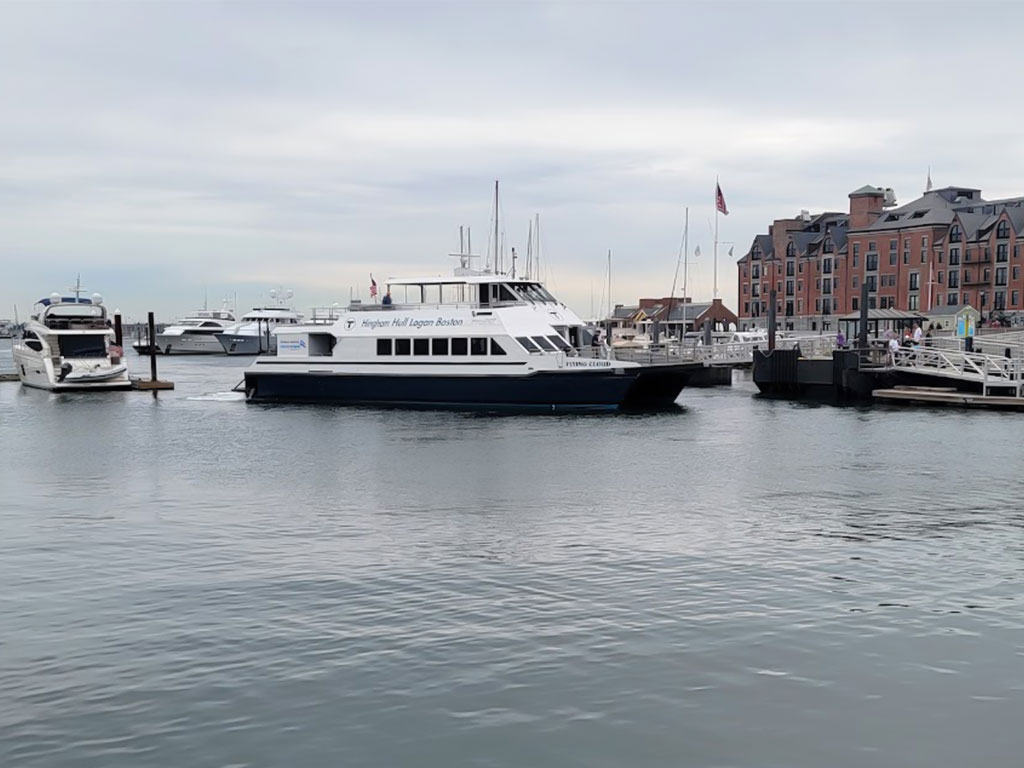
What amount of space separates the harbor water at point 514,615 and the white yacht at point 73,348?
33.6 m

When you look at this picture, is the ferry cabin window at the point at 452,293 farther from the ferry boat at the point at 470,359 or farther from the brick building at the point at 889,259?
the brick building at the point at 889,259

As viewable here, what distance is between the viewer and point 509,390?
145ft

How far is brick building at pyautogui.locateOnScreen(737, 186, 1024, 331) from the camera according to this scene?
111250 mm

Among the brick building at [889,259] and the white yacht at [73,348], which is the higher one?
the brick building at [889,259]

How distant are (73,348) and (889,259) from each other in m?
93.5

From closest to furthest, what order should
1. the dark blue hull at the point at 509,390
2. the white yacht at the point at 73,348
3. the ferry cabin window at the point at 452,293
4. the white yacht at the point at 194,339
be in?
the dark blue hull at the point at 509,390 < the ferry cabin window at the point at 452,293 < the white yacht at the point at 73,348 < the white yacht at the point at 194,339

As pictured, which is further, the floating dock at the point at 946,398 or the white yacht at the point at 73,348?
the white yacht at the point at 73,348

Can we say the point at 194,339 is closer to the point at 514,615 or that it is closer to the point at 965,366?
the point at 965,366

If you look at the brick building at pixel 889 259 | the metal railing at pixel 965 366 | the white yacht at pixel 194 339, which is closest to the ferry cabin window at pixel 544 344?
the metal railing at pixel 965 366

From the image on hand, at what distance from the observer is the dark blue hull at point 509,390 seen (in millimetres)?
43188

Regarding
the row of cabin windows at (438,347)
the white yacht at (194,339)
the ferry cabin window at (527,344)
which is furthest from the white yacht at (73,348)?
the white yacht at (194,339)

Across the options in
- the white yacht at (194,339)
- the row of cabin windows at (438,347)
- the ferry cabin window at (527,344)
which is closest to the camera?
the ferry cabin window at (527,344)

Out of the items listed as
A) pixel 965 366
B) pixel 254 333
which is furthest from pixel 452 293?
pixel 254 333

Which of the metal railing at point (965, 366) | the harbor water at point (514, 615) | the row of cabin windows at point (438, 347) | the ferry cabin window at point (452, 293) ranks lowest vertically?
the harbor water at point (514, 615)
